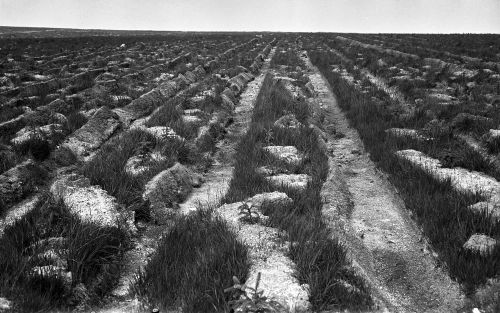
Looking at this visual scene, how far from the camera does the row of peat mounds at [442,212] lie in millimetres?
2945

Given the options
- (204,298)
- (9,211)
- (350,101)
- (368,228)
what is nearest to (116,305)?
(204,298)

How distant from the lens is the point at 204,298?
106 inches

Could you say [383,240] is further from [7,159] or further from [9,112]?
[9,112]

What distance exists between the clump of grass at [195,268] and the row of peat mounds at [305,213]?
48 cm

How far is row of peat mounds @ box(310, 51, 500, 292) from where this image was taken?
2945 mm

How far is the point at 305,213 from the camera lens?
396 centimetres

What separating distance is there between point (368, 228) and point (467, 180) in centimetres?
136

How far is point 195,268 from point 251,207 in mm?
989

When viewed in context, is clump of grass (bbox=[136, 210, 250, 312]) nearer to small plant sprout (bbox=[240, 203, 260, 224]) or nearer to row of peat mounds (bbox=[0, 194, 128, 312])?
small plant sprout (bbox=[240, 203, 260, 224])

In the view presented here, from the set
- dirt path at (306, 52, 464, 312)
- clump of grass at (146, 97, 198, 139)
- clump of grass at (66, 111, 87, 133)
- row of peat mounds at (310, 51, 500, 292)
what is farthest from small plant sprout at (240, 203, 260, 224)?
clump of grass at (66, 111, 87, 133)

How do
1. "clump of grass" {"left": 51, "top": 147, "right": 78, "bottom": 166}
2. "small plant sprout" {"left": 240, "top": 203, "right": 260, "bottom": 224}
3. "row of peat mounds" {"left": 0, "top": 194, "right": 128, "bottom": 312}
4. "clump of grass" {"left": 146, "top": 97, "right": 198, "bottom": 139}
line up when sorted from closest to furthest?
"row of peat mounds" {"left": 0, "top": 194, "right": 128, "bottom": 312}, "small plant sprout" {"left": 240, "top": 203, "right": 260, "bottom": 224}, "clump of grass" {"left": 51, "top": 147, "right": 78, "bottom": 166}, "clump of grass" {"left": 146, "top": 97, "right": 198, "bottom": 139}

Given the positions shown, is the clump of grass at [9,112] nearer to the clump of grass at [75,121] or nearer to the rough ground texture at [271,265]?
the clump of grass at [75,121]

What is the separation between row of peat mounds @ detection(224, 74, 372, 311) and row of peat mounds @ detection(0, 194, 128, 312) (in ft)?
4.54

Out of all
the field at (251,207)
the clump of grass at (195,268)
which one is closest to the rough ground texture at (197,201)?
the field at (251,207)
